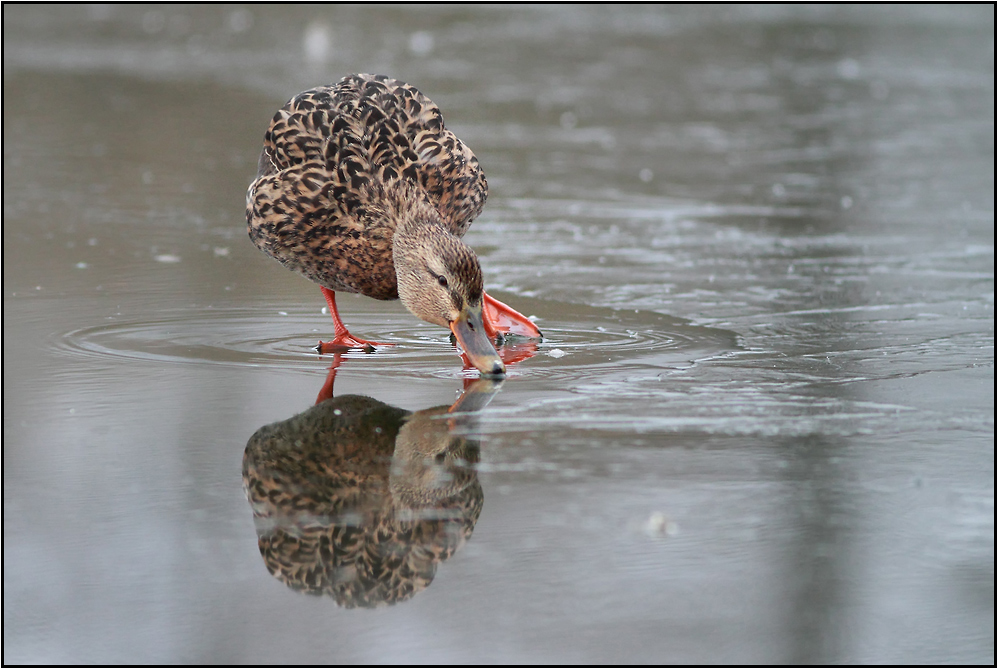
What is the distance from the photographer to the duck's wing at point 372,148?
4922 millimetres

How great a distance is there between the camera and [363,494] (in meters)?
3.25

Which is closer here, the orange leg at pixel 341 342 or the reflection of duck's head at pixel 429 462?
Result: the reflection of duck's head at pixel 429 462

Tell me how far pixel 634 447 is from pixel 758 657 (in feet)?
3.72

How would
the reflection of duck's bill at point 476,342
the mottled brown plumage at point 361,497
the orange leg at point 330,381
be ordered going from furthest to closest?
the reflection of duck's bill at point 476,342, the orange leg at point 330,381, the mottled brown plumage at point 361,497

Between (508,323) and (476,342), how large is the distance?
704 mm

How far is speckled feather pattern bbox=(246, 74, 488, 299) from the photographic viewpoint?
4.85 m

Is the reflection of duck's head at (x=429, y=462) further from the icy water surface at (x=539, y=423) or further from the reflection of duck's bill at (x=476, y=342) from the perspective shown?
the reflection of duck's bill at (x=476, y=342)

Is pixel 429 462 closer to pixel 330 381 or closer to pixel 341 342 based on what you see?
pixel 330 381

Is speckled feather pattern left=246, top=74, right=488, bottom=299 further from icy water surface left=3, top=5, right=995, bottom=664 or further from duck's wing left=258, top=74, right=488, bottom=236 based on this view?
icy water surface left=3, top=5, right=995, bottom=664

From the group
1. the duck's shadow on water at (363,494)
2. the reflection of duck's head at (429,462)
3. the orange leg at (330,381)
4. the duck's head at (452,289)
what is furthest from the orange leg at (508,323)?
the reflection of duck's head at (429,462)

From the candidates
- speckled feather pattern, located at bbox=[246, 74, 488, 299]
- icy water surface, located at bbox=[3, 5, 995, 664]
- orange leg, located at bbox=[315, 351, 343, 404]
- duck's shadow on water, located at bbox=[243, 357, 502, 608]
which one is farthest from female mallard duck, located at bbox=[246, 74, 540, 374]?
duck's shadow on water, located at bbox=[243, 357, 502, 608]

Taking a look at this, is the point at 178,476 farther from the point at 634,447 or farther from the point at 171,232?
the point at 171,232

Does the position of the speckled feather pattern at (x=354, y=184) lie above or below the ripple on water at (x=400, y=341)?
above

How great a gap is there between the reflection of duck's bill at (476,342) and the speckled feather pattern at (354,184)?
522 millimetres
